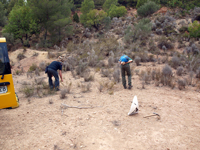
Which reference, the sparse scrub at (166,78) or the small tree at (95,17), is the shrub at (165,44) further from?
the small tree at (95,17)

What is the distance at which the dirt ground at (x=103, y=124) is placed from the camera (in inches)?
140

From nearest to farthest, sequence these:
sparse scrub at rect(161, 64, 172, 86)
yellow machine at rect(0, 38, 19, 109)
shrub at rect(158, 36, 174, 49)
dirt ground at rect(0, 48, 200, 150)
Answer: dirt ground at rect(0, 48, 200, 150) < yellow machine at rect(0, 38, 19, 109) < sparse scrub at rect(161, 64, 172, 86) < shrub at rect(158, 36, 174, 49)

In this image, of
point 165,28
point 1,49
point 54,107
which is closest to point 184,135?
point 54,107

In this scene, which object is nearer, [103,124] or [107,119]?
[103,124]

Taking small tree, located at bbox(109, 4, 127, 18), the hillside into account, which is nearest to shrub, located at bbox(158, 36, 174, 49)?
the hillside

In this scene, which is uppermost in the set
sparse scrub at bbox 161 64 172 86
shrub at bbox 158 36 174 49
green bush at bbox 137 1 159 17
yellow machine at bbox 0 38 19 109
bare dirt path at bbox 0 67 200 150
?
green bush at bbox 137 1 159 17

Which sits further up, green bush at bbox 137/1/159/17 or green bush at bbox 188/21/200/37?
green bush at bbox 137/1/159/17

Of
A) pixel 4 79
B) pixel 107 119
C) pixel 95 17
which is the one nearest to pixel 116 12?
pixel 95 17

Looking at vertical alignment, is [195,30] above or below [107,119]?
above

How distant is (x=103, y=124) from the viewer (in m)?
4.34

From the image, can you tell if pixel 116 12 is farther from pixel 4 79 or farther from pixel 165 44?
pixel 4 79

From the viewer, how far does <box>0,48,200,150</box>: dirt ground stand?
3555mm

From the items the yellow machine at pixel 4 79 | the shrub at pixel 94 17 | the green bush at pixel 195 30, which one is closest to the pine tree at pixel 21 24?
the shrub at pixel 94 17

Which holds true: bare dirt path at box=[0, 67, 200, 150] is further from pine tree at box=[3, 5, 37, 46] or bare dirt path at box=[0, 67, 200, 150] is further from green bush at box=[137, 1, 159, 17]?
green bush at box=[137, 1, 159, 17]
